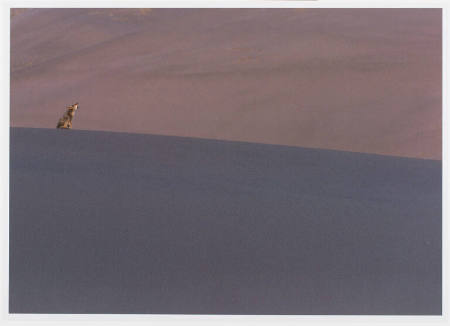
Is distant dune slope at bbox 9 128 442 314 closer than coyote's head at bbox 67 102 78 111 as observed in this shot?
Yes

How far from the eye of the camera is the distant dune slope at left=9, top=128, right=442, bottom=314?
8.48ft

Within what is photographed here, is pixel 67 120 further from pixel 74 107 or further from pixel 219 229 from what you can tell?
pixel 219 229

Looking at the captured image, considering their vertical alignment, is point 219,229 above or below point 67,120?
below

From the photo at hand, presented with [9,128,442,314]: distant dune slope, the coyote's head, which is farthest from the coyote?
[9,128,442,314]: distant dune slope

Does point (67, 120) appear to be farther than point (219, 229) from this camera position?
Yes

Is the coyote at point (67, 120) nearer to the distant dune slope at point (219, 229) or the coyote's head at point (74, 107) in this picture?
the coyote's head at point (74, 107)

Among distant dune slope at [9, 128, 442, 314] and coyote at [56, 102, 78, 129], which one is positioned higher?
coyote at [56, 102, 78, 129]

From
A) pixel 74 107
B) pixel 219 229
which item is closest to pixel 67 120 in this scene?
pixel 74 107

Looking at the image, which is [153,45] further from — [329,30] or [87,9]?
[329,30]

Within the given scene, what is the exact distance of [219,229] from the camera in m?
2.91

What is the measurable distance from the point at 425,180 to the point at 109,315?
1.96m

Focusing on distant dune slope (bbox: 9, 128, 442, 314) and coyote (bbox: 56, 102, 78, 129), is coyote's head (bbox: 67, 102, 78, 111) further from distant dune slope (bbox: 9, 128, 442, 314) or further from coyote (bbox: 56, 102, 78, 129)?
distant dune slope (bbox: 9, 128, 442, 314)

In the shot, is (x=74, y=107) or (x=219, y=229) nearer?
(x=219, y=229)

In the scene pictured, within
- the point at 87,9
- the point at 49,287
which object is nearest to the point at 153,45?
the point at 87,9
